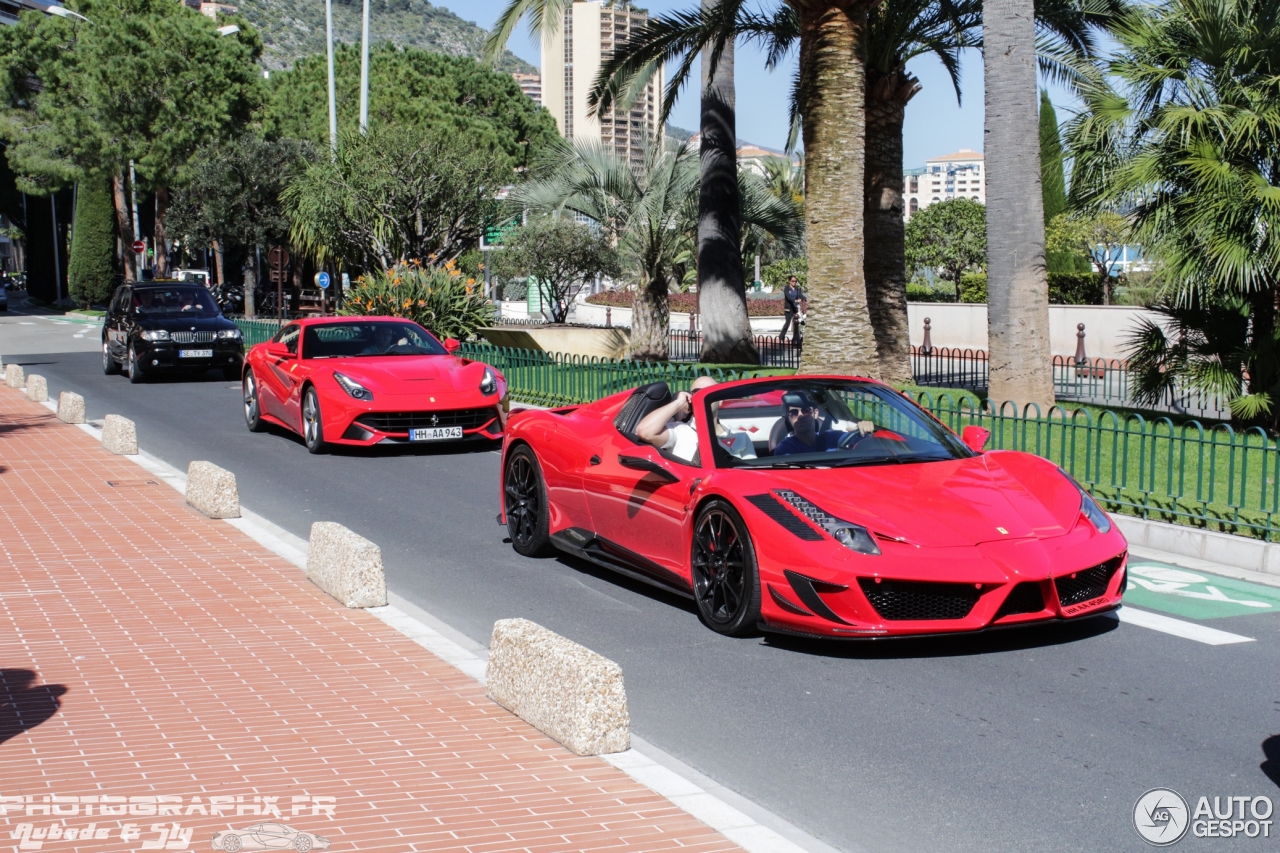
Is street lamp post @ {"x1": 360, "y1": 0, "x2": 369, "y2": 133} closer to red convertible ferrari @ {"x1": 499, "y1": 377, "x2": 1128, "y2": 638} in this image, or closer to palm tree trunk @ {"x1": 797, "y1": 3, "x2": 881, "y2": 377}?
palm tree trunk @ {"x1": 797, "y1": 3, "x2": 881, "y2": 377}

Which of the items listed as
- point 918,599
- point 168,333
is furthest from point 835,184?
point 168,333

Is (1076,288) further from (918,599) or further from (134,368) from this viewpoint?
(918,599)

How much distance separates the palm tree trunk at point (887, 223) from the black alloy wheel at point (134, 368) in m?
13.1

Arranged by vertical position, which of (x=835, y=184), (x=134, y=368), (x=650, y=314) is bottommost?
(x=134, y=368)

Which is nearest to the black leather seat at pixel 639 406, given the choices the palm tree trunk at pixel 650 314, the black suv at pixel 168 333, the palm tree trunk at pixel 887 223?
the palm tree trunk at pixel 887 223

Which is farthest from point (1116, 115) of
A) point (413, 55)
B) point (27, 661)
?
point (413, 55)

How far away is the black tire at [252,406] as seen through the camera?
1711 centimetres

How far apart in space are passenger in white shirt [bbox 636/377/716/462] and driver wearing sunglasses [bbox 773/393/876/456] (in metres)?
0.52

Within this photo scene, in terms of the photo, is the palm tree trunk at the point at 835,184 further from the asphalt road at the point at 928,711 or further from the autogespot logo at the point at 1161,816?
the autogespot logo at the point at 1161,816

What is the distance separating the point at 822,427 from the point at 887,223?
13079mm

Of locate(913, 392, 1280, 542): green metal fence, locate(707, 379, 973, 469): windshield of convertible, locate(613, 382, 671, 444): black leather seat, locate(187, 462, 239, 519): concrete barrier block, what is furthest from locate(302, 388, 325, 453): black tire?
locate(707, 379, 973, 469): windshield of convertible

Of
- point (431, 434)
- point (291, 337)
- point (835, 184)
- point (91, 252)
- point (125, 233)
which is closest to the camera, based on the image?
point (431, 434)

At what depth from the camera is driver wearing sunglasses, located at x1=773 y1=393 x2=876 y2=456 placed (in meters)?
7.68

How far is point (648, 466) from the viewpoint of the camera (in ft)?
25.5
